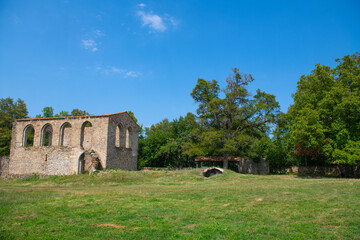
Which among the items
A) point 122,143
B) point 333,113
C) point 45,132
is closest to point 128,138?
point 122,143

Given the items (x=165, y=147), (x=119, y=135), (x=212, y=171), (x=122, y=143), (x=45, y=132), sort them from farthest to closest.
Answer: (x=165, y=147)
(x=45, y=132)
(x=122, y=143)
(x=119, y=135)
(x=212, y=171)

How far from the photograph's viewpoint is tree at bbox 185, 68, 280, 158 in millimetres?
30922

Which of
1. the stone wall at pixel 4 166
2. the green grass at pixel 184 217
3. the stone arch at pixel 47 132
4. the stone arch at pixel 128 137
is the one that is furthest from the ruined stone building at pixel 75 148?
the green grass at pixel 184 217

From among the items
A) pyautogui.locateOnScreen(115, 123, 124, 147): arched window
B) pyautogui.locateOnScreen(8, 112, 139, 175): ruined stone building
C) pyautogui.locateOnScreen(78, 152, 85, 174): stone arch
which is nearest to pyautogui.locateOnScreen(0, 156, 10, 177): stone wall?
pyautogui.locateOnScreen(8, 112, 139, 175): ruined stone building

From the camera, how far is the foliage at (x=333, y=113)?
2261cm

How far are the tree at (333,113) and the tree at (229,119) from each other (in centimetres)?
573

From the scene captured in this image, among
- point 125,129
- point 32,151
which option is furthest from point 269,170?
point 32,151

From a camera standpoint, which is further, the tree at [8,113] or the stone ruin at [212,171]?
the tree at [8,113]

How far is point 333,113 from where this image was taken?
23.8 meters

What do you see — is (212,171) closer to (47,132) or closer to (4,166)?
(4,166)

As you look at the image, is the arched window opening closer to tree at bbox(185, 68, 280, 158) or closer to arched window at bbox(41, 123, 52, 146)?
arched window at bbox(41, 123, 52, 146)

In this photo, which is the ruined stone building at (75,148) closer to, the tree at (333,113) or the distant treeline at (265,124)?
the distant treeline at (265,124)

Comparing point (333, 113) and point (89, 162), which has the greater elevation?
point (333, 113)

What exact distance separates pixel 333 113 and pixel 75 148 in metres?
24.4
